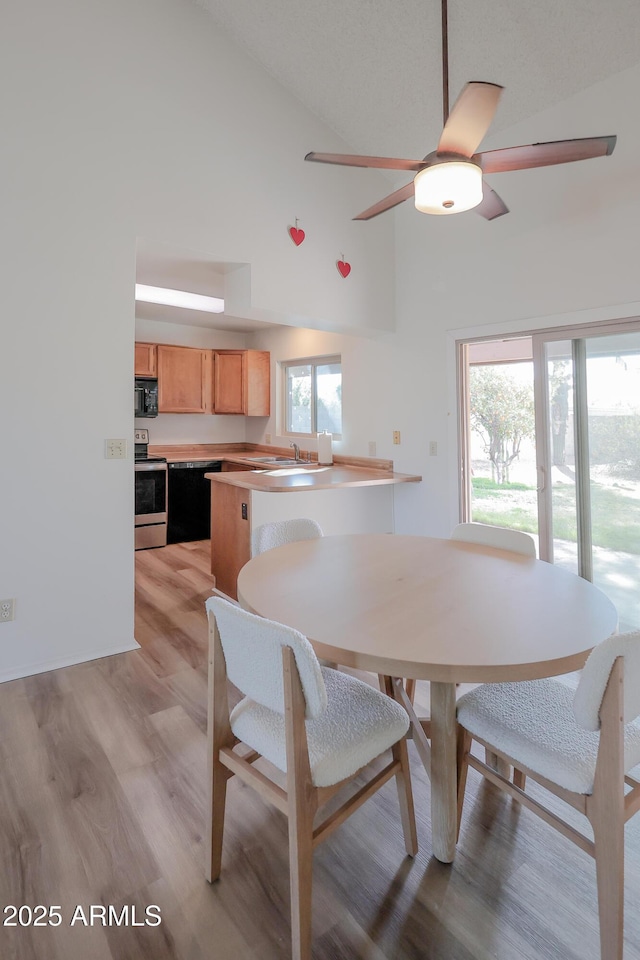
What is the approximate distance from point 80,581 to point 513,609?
7.32ft

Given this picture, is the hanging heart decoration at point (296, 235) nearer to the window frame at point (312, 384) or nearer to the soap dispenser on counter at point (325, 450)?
the window frame at point (312, 384)

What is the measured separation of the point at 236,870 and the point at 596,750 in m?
1.03

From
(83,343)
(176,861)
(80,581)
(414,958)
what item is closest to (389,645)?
(414,958)

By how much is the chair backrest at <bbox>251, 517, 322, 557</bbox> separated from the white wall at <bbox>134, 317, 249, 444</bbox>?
151 inches

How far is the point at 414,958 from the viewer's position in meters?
1.16

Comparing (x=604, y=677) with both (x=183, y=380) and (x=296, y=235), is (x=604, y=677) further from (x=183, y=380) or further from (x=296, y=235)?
(x=183, y=380)

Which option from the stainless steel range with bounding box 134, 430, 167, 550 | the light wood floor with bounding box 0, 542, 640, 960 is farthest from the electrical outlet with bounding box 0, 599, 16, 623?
the stainless steel range with bounding box 134, 430, 167, 550

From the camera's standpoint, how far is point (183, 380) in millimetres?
5418

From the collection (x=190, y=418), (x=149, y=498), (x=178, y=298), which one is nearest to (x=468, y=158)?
(x=178, y=298)

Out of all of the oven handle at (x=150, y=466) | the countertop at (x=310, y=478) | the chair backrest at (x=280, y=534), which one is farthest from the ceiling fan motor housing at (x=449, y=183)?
the oven handle at (x=150, y=466)

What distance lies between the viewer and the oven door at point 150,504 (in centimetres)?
485

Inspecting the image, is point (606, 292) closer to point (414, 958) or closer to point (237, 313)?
point (237, 313)

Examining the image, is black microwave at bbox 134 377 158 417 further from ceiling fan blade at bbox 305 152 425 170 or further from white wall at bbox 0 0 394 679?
ceiling fan blade at bbox 305 152 425 170

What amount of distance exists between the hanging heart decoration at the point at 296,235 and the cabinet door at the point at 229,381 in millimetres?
2417
